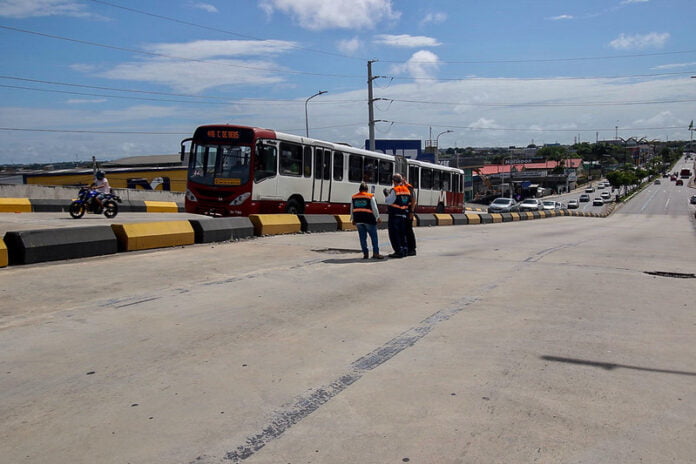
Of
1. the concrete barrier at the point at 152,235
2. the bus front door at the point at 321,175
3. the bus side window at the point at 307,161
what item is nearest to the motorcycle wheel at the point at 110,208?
the bus side window at the point at 307,161

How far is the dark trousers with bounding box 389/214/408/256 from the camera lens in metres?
12.2

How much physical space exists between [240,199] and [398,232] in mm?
7812

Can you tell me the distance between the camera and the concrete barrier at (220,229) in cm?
1399

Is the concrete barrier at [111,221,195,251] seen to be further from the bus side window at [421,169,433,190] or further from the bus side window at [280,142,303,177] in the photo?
the bus side window at [421,169,433,190]

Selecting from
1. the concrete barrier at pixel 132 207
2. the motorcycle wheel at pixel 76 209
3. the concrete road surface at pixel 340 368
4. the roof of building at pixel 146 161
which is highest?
the roof of building at pixel 146 161

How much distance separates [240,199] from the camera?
61.4 ft

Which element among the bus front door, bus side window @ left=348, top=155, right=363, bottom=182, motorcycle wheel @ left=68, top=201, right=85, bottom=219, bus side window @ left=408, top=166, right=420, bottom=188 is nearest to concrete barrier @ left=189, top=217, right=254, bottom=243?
the bus front door

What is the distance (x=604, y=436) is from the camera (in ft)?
12.5

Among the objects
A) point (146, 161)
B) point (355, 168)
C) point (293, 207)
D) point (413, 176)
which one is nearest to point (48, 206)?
point (293, 207)

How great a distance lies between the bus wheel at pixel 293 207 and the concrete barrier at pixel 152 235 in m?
6.74

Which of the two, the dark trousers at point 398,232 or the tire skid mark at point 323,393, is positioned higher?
the dark trousers at point 398,232

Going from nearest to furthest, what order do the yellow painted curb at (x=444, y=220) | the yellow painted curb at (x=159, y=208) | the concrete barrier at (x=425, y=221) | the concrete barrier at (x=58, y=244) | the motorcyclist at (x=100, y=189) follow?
the concrete barrier at (x=58, y=244), the motorcyclist at (x=100, y=189), the concrete barrier at (x=425, y=221), the yellow painted curb at (x=444, y=220), the yellow painted curb at (x=159, y=208)

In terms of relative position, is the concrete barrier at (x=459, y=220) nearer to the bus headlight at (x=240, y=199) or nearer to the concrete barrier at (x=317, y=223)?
the concrete barrier at (x=317, y=223)

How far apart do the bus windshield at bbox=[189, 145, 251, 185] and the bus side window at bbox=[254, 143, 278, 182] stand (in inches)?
11.3
